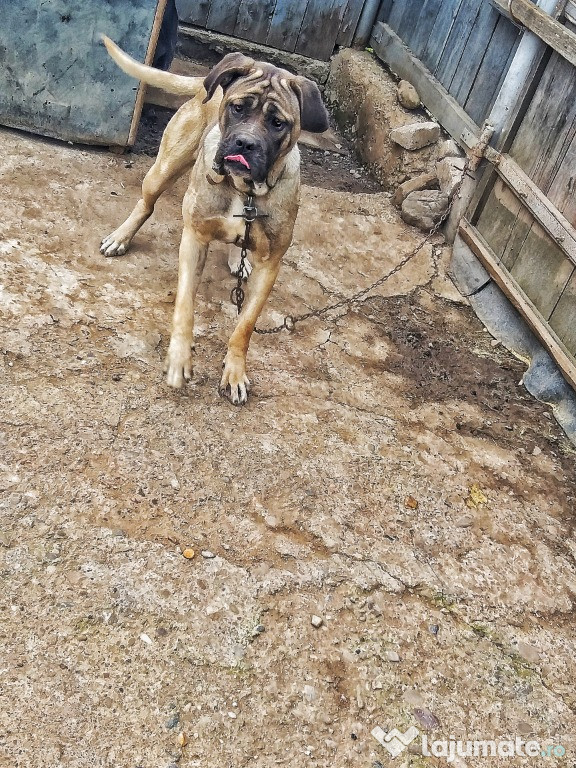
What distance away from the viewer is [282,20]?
7.07 metres

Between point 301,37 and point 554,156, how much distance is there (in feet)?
12.6

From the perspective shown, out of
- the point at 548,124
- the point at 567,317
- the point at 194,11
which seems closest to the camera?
the point at 567,317

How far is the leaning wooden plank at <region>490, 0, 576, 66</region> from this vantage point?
415cm

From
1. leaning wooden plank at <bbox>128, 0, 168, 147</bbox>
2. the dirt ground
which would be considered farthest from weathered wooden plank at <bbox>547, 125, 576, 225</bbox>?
leaning wooden plank at <bbox>128, 0, 168, 147</bbox>

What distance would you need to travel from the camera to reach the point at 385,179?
5.87m

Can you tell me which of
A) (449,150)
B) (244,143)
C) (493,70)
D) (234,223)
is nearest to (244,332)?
(234,223)

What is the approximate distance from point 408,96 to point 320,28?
5.96 feet

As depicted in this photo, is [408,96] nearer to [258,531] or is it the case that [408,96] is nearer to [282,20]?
[282,20]

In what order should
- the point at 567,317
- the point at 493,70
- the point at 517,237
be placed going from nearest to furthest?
1. the point at 567,317
2. the point at 517,237
3. the point at 493,70

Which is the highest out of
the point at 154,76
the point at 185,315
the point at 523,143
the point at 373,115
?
the point at 523,143

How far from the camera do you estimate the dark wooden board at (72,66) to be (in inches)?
183

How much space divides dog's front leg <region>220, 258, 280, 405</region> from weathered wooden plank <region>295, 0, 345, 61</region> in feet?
15.6

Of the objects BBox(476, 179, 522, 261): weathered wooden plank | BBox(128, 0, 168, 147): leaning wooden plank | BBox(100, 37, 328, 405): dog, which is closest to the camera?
BBox(100, 37, 328, 405): dog

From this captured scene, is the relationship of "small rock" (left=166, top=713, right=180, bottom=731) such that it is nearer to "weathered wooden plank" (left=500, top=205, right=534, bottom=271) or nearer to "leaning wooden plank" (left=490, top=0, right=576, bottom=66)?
"weathered wooden plank" (left=500, top=205, right=534, bottom=271)
